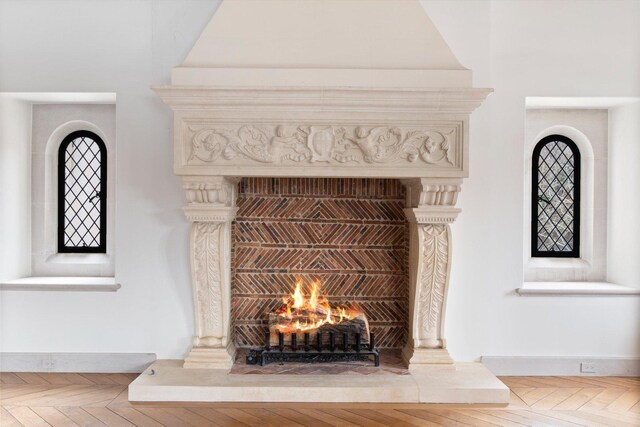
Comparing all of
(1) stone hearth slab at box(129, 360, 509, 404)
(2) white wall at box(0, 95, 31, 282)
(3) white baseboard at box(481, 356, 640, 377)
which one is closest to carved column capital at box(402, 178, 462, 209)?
(1) stone hearth slab at box(129, 360, 509, 404)

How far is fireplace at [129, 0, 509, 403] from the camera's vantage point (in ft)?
14.3

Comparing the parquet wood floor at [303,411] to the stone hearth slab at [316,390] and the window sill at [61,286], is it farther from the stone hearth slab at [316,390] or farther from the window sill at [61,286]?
the window sill at [61,286]

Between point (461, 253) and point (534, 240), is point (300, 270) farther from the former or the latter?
point (534, 240)

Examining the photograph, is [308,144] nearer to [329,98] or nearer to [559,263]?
[329,98]

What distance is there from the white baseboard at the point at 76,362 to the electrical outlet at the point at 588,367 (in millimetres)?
3850

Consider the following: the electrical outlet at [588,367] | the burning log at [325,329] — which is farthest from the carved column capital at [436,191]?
the electrical outlet at [588,367]

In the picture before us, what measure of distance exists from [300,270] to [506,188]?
2.00 meters

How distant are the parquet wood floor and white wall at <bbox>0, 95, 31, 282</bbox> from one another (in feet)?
4.11

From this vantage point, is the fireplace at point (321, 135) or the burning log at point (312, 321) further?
the burning log at point (312, 321)

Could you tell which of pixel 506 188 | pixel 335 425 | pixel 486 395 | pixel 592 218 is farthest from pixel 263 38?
pixel 592 218

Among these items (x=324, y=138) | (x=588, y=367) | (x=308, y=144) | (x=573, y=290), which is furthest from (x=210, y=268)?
(x=588, y=367)

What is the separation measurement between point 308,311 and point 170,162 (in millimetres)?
1813

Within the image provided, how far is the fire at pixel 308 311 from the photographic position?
483 cm

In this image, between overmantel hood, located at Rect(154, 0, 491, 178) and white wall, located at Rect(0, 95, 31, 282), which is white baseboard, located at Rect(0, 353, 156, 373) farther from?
overmantel hood, located at Rect(154, 0, 491, 178)
